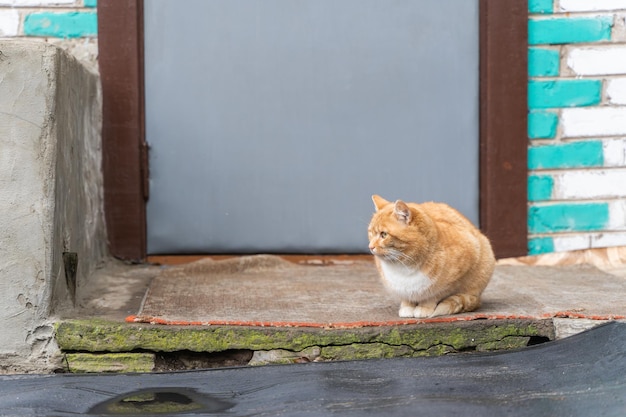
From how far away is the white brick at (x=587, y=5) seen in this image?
4535 mm

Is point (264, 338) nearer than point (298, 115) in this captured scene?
Yes

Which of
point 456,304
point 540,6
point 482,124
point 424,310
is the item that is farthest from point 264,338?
point 540,6

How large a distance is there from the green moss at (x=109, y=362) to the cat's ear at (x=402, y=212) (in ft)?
3.55

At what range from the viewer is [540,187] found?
4.62m

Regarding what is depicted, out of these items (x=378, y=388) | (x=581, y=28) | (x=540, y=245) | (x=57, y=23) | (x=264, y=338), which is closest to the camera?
(x=378, y=388)

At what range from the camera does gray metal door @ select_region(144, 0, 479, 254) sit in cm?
453

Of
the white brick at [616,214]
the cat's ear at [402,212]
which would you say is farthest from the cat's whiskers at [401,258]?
the white brick at [616,214]

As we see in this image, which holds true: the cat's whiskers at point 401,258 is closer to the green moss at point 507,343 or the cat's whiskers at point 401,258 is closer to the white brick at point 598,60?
the green moss at point 507,343

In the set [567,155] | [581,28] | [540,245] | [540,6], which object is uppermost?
[540,6]

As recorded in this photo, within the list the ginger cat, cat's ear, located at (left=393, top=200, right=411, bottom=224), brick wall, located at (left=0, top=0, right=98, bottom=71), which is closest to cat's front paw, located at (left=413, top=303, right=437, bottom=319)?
the ginger cat

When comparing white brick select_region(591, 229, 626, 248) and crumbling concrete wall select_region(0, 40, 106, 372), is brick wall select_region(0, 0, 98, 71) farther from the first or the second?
white brick select_region(591, 229, 626, 248)

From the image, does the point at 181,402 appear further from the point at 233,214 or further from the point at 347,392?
the point at 233,214

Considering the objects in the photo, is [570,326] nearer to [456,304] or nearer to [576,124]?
[456,304]

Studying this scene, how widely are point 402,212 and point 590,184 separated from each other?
186 centimetres
